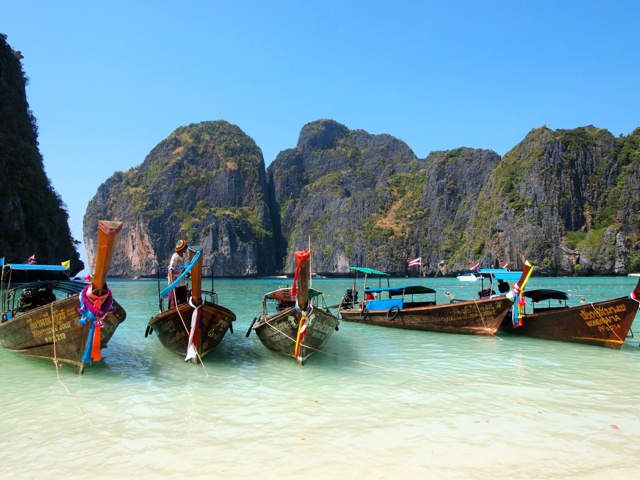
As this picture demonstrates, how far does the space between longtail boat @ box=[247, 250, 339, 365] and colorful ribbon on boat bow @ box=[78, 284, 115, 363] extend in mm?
3697

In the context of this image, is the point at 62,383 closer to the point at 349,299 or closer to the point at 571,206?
the point at 349,299

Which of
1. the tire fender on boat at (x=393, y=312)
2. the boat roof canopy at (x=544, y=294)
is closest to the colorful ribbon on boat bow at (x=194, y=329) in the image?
the tire fender on boat at (x=393, y=312)

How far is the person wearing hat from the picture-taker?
11312 millimetres

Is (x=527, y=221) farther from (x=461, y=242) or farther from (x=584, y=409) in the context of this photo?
(x=584, y=409)

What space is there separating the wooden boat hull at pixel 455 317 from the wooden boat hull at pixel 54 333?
36.7ft

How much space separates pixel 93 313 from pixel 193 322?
216 centimetres

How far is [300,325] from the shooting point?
10195mm

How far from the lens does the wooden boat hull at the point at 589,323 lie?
1253 cm

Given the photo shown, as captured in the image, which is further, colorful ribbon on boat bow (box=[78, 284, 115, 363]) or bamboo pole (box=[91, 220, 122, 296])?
colorful ribbon on boat bow (box=[78, 284, 115, 363])

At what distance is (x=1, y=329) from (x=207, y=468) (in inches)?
344

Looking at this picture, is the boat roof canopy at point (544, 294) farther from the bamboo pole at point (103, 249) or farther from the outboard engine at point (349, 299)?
the bamboo pole at point (103, 249)

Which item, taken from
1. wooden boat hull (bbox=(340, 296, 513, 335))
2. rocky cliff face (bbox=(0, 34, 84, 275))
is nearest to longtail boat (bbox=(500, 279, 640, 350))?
wooden boat hull (bbox=(340, 296, 513, 335))

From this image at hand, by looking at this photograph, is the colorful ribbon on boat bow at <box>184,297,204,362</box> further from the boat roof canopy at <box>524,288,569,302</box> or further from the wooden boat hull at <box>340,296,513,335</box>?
the boat roof canopy at <box>524,288,569,302</box>

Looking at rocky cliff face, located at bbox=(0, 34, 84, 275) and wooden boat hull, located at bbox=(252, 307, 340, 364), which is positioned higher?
rocky cliff face, located at bbox=(0, 34, 84, 275)
